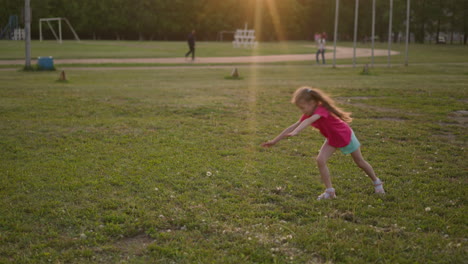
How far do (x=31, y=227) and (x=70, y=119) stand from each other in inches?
271

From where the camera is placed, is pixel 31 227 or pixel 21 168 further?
pixel 21 168

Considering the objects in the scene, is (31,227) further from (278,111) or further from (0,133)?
(278,111)

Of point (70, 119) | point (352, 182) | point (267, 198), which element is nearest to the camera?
point (267, 198)

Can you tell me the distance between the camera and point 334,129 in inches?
233

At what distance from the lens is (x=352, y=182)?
6828mm

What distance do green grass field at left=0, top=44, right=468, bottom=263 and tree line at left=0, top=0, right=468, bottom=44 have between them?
71.2 metres

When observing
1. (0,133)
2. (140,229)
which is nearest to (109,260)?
(140,229)

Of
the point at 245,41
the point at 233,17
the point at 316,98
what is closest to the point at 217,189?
the point at 316,98

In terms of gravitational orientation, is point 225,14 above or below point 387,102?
above

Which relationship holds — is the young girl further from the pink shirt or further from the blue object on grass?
the blue object on grass

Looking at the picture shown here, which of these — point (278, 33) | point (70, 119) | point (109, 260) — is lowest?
point (109, 260)

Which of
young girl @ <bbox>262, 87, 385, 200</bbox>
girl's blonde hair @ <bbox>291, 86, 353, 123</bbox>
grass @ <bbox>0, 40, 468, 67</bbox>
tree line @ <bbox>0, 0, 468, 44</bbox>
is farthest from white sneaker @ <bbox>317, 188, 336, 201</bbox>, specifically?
tree line @ <bbox>0, 0, 468, 44</bbox>

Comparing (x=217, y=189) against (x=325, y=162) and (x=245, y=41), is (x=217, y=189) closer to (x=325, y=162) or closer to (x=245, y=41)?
(x=325, y=162)

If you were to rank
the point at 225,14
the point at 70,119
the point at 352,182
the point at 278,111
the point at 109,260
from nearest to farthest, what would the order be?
the point at 109,260 → the point at 352,182 → the point at 70,119 → the point at 278,111 → the point at 225,14
